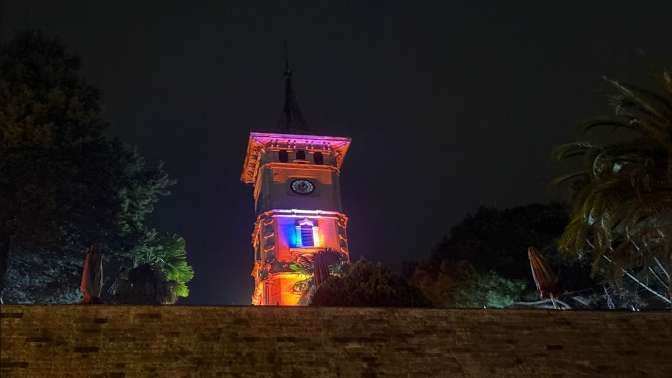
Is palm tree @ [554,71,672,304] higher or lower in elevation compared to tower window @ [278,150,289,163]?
lower

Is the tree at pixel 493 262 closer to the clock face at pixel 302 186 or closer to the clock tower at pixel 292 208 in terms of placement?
the clock tower at pixel 292 208

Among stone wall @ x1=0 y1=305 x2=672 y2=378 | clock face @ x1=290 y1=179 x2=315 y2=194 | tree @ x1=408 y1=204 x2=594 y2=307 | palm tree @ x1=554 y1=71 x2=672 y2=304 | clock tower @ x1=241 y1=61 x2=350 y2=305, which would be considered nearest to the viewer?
stone wall @ x1=0 y1=305 x2=672 y2=378

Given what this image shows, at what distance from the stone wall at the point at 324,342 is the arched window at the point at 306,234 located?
36.4 meters

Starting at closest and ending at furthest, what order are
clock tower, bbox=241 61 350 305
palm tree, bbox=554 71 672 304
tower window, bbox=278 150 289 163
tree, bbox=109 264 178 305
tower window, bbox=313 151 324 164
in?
palm tree, bbox=554 71 672 304, tree, bbox=109 264 178 305, clock tower, bbox=241 61 350 305, tower window, bbox=278 150 289 163, tower window, bbox=313 151 324 164

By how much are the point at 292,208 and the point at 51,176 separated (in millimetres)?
25880

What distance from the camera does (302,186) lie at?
53781mm

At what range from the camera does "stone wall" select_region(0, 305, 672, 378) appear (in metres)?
11.9

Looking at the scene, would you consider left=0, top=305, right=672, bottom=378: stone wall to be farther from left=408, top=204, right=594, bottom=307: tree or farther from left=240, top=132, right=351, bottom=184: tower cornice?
left=240, top=132, right=351, bottom=184: tower cornice

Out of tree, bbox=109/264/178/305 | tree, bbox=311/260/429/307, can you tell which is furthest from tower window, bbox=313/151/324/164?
tree, bbox=311/260/429/307

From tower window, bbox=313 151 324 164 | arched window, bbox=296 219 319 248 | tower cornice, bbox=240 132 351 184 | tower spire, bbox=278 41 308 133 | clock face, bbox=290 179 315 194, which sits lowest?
arched window, bbox=296 219 319 248

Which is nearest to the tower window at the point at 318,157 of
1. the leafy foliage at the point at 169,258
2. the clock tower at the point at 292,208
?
the clock tower at the point at 292,208

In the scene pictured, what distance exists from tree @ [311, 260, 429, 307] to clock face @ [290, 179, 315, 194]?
22.2 m

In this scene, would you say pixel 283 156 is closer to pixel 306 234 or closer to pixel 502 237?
pixel 306 234

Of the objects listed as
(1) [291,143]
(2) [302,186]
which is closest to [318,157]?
(1) [291,143]
